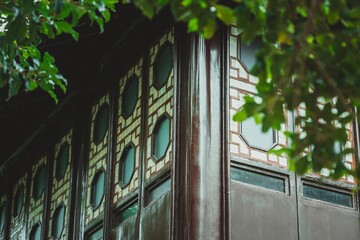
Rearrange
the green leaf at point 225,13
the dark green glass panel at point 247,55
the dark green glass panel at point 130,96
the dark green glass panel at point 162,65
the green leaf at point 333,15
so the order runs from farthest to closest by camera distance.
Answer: the dark green glass panel at point 130,96
the dark green glass panel at point 162,65
the dark green glass panel at point 247,55
the green leaf at point 333,15
the green leaf at point 225,13

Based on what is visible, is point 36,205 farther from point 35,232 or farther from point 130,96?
point 130,96

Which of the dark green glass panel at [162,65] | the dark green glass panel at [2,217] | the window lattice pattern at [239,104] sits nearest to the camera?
the window lattice pattern at [239,104]

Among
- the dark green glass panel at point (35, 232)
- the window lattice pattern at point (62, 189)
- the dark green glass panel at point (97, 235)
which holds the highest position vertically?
the window lattice pattern at point (62, 189)

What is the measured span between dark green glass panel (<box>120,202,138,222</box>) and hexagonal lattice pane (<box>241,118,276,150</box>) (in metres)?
1.56

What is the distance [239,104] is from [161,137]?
3.09ft

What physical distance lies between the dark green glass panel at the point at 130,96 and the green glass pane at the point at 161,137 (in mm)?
933

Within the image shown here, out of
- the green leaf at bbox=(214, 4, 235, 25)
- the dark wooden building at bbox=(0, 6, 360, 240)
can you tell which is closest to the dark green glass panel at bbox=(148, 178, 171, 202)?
the dark wooden building at bbox=(0, 6, 360, 240)

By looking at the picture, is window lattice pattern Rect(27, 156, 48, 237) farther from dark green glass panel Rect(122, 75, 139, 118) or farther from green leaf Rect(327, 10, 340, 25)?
green leaf Rect(327, 10, 340, 25)

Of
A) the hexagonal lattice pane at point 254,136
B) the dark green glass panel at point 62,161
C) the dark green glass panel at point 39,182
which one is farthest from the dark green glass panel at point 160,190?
the dark green glass panel at point 39,182

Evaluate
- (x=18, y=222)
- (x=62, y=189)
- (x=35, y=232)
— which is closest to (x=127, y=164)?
(x=62, y=189)

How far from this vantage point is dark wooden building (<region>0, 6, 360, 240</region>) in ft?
30.1

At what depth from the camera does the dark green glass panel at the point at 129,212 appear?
10.3 meters

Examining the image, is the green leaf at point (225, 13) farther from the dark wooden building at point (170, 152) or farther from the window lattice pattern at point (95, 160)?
the window lattice pattern at point (95, 160)

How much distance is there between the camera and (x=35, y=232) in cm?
1336
